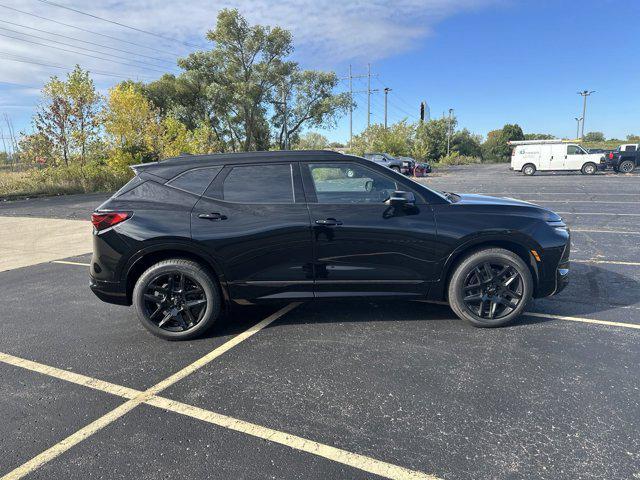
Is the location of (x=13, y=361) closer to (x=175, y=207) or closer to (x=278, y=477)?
(x=175, y=207)

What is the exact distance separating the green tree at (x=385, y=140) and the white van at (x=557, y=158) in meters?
13.7

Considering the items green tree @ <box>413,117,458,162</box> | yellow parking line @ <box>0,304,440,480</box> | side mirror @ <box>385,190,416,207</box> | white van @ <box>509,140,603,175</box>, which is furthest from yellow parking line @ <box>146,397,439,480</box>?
green tree @ <box>413,117,458,162</box>

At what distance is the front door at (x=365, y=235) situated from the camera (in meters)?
3.72

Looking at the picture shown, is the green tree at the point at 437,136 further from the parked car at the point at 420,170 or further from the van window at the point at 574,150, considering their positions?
the van window at the point at 574,150

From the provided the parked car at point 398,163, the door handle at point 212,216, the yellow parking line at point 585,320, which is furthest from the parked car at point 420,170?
the door handle at point 212,216

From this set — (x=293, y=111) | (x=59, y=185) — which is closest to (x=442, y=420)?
(x=59, y=185)

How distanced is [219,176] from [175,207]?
0.50 metres

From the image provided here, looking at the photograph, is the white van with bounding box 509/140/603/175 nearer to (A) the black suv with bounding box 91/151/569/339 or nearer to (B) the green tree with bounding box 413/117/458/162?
(A) the black suv with bounding box 91/151/569/339

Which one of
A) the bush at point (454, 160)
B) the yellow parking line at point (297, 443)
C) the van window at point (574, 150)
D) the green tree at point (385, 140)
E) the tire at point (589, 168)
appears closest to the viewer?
the yellow parking line at point (297, 443)

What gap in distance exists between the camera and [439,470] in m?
2.16

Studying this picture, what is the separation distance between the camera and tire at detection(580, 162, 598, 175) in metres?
25.5

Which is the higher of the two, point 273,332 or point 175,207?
point 175,207

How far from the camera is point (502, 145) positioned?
70.4 metres

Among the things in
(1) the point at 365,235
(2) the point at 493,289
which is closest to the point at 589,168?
(2) the point at 493,289
